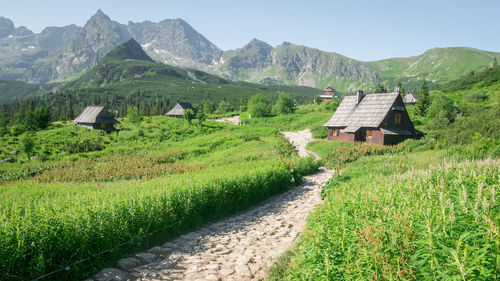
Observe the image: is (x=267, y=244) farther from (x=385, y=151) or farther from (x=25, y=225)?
(x=385, y=151)

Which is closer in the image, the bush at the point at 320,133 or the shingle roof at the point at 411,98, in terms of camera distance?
the bush at the point at 320,133

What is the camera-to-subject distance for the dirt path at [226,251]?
6.44 metres

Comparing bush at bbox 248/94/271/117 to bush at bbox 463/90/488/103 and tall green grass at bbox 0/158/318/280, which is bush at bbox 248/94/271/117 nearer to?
bush at bbox 463/90/488/103

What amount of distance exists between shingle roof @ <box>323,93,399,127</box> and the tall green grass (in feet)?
93.6

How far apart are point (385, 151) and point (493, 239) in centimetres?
2557

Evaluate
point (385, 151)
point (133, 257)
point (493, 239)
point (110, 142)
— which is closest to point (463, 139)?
point (385, 151)

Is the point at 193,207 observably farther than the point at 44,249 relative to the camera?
Yes

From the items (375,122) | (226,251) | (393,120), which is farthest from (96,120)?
(226,251)

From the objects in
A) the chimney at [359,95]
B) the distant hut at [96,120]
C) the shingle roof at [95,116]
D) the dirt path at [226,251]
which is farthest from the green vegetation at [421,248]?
the shingle roof at [95,116]

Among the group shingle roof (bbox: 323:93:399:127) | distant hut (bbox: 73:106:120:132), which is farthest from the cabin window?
distant hut (bbox: 73:106:120:132)

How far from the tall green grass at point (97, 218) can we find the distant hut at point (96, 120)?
44.2m

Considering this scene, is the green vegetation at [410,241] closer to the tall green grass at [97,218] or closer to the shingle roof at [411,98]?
the tall green grass at [97,218]

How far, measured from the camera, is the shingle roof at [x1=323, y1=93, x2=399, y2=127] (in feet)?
119

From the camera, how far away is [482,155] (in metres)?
13.9
